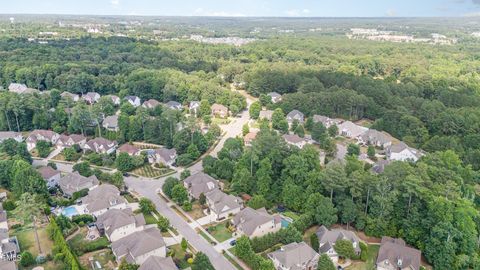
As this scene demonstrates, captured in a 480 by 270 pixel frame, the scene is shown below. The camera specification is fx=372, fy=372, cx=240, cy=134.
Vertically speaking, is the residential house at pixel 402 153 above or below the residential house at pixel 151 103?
below

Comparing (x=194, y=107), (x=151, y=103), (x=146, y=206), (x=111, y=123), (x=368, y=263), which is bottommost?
(x=368, y=263)

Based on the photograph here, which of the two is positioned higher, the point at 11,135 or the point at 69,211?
the point at 11,135

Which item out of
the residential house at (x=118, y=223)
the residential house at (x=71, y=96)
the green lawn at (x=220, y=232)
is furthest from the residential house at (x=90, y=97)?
the green lawn at (x=220, y=232)

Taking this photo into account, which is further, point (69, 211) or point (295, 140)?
point (295, 140)

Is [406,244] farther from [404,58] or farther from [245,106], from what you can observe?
[404,58]

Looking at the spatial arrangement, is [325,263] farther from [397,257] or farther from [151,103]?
[151,103]

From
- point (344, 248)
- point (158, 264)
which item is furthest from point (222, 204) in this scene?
point (344, 248)

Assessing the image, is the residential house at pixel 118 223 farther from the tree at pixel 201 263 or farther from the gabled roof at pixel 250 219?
the gabled roof at pixel 250 219
